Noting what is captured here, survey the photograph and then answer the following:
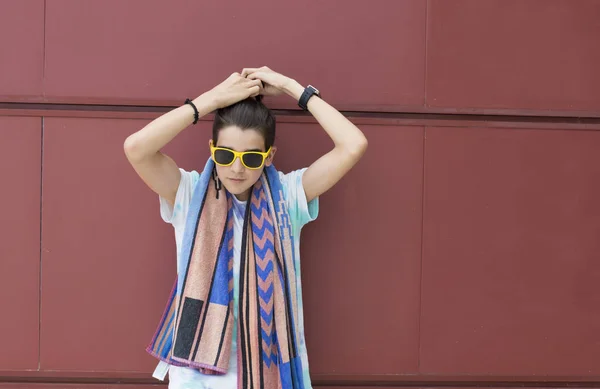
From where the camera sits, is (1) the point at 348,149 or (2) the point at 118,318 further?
(2) the point at 118,318

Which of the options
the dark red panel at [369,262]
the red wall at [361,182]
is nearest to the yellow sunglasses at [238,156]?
the red wall at [361,182]

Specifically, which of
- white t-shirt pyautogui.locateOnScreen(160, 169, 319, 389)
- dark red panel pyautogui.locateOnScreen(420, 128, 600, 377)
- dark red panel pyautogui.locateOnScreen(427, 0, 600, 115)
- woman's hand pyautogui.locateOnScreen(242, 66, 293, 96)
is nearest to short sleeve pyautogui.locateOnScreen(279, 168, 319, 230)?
white t-shirt pyautogui.locateOnScreen(160, 169, 319, 389)

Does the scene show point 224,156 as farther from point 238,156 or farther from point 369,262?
point 369,262

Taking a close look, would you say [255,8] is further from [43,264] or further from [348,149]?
[43,264]

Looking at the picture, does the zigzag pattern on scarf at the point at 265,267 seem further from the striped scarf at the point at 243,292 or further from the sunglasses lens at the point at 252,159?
the sunglasses lens at the point at 252,159

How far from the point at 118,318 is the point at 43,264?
41 centimetres

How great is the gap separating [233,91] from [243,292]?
2.51ft

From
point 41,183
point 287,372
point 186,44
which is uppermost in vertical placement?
point 186,44

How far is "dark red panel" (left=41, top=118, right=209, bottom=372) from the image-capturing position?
284cm

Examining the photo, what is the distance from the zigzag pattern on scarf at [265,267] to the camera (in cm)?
244

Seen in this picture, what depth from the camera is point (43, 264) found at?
112 inches

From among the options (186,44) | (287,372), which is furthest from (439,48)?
(287,372)

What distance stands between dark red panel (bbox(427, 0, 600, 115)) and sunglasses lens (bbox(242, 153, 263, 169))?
97 cm

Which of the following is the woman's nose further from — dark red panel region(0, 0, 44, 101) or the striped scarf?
dark red panel region(0, 0, 44, 101)
